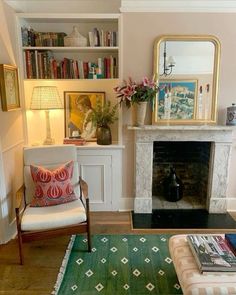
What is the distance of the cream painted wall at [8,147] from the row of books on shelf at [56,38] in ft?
0.66

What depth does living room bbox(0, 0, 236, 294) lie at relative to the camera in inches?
100

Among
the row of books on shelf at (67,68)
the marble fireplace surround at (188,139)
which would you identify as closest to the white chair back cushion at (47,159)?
the marble fireplace surround at (188,139)

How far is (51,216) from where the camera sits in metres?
2.24

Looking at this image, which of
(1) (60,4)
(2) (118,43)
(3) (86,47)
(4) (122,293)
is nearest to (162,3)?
(2) (118,43)

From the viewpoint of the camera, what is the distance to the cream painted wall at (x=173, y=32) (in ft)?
9.11

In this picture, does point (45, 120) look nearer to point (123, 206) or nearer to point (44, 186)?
point (44, 186)

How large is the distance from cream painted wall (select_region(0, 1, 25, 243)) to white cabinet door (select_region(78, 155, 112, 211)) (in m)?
0.76

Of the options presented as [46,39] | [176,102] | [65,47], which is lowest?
[176,102]

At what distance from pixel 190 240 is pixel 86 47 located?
2259 mm

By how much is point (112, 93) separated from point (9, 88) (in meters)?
1.22

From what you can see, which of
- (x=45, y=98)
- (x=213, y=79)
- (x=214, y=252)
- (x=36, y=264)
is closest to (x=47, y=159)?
(x=45, y=98)

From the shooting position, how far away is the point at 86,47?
2830 mm

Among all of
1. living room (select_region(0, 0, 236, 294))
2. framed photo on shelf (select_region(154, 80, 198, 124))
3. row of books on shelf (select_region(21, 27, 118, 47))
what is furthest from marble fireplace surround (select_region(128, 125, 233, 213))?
row of books on shelf (select_region(21, 27, 118, 47))

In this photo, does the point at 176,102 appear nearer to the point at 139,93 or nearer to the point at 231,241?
the point at 139,93
